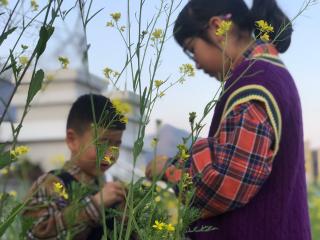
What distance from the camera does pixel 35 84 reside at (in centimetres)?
89

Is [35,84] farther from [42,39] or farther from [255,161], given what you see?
[255,161]

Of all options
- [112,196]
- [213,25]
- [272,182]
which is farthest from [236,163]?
[213,25]

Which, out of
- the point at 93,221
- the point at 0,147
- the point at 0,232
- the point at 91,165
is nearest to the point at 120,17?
the point at 0,147

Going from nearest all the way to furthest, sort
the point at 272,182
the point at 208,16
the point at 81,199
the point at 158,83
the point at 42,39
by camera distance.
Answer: the point at 42,39, the point at 158,83, the point at 81,199, the point at 272,182, the point at 208,16

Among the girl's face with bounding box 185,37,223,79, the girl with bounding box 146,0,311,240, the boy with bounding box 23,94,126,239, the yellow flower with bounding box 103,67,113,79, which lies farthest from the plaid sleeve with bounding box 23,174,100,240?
the yellow flower with bounding box 103,67,113,79

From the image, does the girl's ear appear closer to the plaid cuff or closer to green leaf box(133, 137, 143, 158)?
the plaid cuff

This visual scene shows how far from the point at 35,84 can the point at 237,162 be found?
0.77 metres

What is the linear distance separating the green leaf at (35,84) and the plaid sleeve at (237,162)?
72 cm

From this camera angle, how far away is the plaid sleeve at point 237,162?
1569 mm

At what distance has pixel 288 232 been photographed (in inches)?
64.2

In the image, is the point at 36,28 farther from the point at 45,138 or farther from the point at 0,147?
the point at 45,138

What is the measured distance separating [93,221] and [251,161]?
0.42 metres

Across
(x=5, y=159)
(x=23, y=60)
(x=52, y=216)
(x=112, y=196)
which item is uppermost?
(x=23, y=60)

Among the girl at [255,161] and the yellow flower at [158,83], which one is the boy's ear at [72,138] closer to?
the girl at [255,161]
